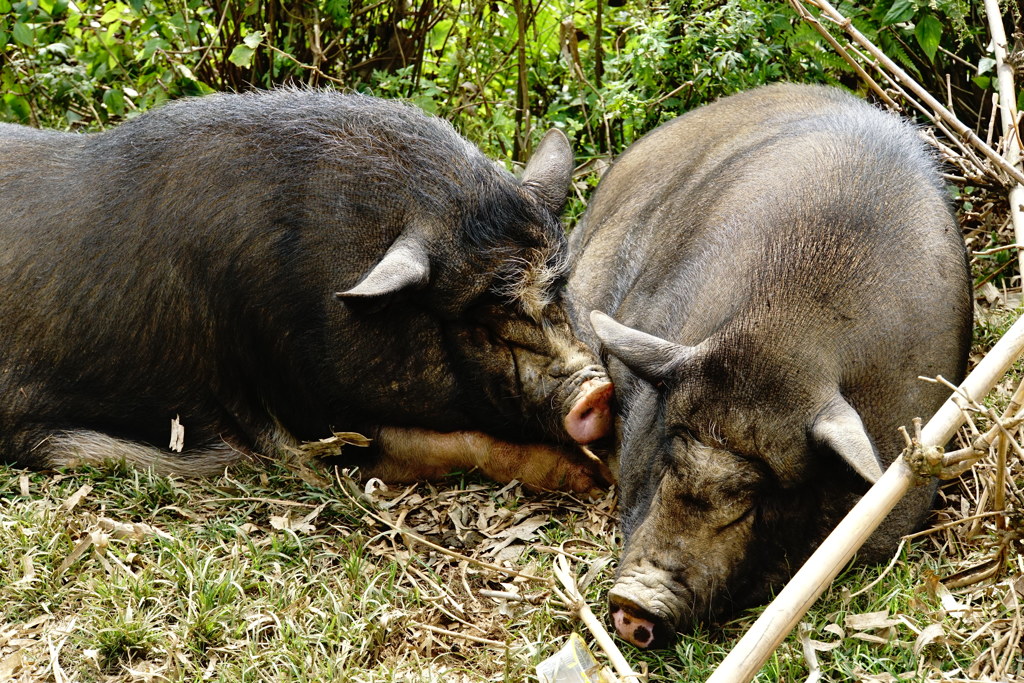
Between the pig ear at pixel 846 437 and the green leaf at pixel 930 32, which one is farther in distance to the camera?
the green leaf at pixel 930 32

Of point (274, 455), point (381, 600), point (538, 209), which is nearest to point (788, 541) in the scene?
point (381, 600)

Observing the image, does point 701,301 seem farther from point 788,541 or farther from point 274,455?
point 274,455

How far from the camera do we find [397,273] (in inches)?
191

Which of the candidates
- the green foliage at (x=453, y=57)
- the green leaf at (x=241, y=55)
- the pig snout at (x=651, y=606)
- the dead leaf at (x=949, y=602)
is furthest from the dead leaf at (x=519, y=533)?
the green leaf at (x=241, y=55)

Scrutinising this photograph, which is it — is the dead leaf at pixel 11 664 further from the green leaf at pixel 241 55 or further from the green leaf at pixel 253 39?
the green leaf at pixel 253 39

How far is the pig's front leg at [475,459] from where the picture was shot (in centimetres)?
545

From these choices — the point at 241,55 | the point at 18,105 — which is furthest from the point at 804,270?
the point at 18,105

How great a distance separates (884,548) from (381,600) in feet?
6.26

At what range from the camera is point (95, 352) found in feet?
17.9

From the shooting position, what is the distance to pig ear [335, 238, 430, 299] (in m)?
4.75

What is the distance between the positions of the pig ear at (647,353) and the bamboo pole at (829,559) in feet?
3.82

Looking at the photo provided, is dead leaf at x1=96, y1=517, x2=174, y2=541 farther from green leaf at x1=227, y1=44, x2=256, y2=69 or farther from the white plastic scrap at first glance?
green leaf at x1=227, y1=44, x2=256, y2=69

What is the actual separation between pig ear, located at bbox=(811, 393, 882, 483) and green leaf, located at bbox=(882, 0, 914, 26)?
2.92 m

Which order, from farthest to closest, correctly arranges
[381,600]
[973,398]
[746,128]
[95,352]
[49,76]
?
[49,76], [746,128], [95,352], [381,600], [973,398]
